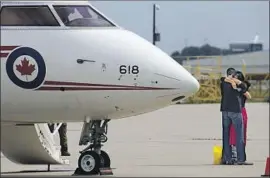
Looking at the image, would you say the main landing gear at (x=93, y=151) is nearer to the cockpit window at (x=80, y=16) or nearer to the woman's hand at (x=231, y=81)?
the cockpit window at (x=80, y=16)

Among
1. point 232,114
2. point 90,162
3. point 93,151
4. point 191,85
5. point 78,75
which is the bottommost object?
point 90,162

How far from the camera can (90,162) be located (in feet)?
35.1

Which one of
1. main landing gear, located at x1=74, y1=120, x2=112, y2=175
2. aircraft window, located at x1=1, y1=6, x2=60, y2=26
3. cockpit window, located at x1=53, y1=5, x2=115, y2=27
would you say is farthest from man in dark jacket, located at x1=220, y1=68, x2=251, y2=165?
aircraft window, located at x1=1, y1=6, x2=60, y2=26

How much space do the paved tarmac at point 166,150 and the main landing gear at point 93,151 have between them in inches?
28.3

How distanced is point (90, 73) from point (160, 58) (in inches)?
40.0

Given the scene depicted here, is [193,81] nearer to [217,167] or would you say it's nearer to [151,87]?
[151,87]

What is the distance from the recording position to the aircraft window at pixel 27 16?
33.7ft

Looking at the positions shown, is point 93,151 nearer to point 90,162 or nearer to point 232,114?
point 90,162

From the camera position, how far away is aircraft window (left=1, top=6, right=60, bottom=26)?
1027cm

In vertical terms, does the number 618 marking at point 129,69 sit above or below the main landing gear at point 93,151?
above

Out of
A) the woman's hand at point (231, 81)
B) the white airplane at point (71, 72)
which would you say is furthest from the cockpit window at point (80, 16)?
the woman's hand at point (231, 81)

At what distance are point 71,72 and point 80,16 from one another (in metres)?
0.95

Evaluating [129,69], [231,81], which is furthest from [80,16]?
[231,81]

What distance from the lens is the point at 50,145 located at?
37.6ft
